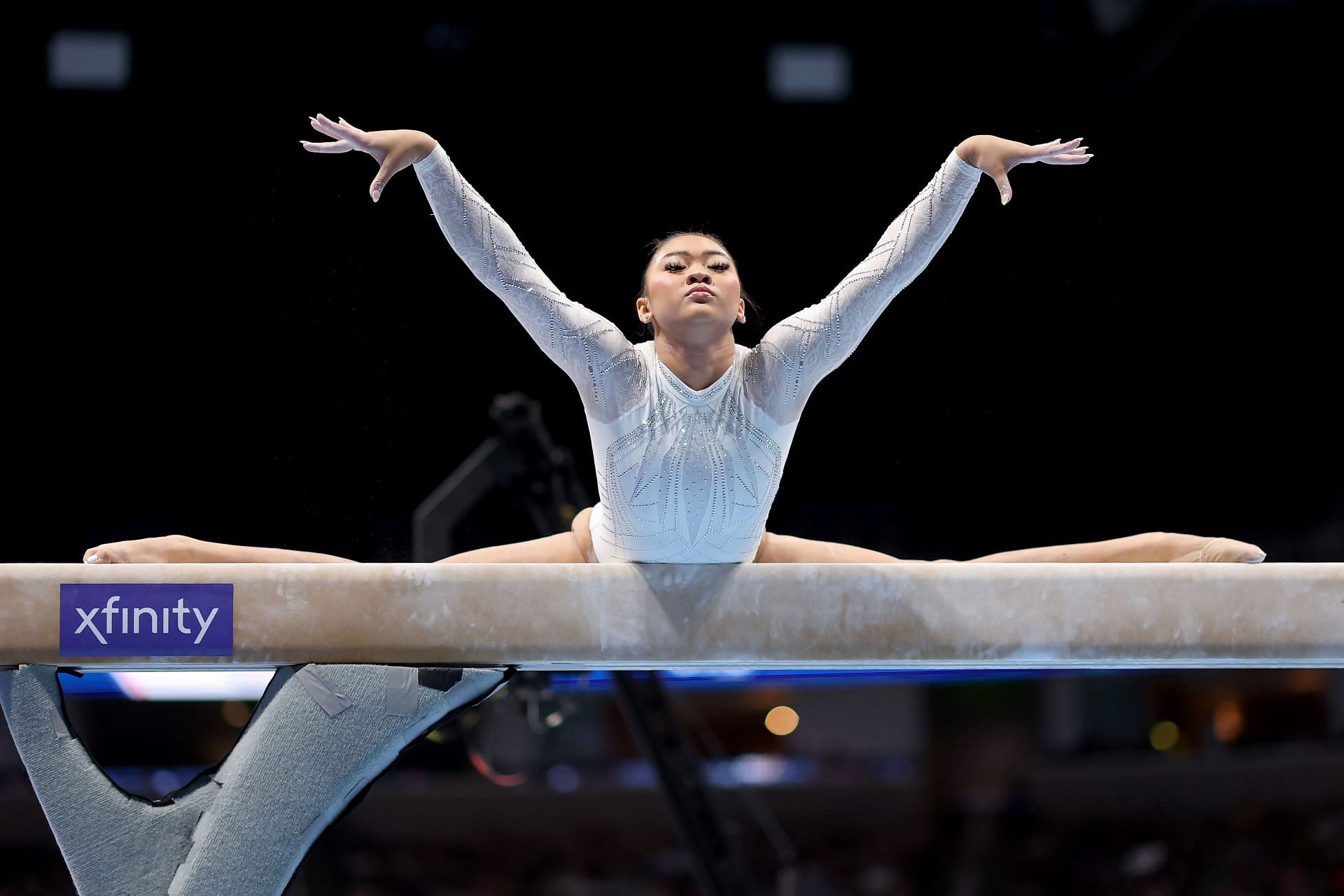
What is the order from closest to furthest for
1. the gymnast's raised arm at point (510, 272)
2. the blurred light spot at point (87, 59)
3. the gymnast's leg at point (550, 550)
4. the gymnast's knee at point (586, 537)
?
the gymnast's raised arm at point (510, 272) < the gymnast's leg at point (550, 550) < the gymnast's knee at point (586, 537) < the blurred light spot at point (87, 59)

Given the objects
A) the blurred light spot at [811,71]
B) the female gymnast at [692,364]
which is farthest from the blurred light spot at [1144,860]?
the female gymnast at [692,364]

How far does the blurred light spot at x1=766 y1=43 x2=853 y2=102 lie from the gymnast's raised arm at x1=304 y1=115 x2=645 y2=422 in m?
4.56

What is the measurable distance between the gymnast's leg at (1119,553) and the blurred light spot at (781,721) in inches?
288

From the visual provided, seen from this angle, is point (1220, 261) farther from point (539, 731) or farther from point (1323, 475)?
point (539, 731)

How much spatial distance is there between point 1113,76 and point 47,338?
5.91 m

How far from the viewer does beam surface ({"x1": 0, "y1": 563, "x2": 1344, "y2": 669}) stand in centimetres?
207

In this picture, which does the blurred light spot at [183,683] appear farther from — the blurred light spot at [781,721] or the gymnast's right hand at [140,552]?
the blurred light spot at [781,721]

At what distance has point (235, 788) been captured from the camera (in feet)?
6.61

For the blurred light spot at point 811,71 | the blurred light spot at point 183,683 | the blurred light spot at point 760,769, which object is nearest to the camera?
the blurred light spot at point 183,683

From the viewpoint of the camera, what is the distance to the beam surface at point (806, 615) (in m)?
2.07

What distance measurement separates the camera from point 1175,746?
28.8ft

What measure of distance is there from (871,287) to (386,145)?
3.15ft

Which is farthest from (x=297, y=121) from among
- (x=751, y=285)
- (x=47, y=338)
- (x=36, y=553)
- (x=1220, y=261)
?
(x=1220, y=261)

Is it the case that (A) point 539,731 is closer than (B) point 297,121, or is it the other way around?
(A) point 539,731
